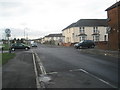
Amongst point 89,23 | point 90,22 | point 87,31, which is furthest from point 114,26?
point 90,22

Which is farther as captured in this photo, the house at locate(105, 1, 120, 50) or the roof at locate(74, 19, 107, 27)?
the roof at locate(74, 19, 107, 27)

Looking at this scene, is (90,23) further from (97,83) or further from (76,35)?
(97,83)

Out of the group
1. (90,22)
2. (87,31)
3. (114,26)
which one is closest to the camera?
(114,26)

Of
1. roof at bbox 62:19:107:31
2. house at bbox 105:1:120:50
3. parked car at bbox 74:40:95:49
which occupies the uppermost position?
roof at bbox 62:19:107:31

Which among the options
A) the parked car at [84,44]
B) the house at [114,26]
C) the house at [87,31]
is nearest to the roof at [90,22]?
the house at [87,31]

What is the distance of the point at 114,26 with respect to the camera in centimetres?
2989

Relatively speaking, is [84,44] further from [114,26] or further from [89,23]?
[89,23]

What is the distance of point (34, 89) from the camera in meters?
7.63

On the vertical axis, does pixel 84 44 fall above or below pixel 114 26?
below

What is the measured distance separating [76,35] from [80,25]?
11.6ft

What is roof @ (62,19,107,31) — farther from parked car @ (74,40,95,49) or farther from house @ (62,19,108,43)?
parked car @ (74,40,95,49)

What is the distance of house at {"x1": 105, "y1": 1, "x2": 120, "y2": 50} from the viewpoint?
2903 cm

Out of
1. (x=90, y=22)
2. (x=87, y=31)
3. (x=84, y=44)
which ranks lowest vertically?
(x=84, y=44)

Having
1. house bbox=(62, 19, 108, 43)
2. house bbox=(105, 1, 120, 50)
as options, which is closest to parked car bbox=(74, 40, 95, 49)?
house bbox=(105, 1, 120, 50)
